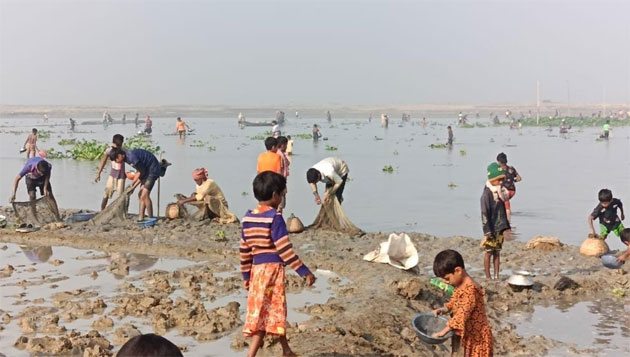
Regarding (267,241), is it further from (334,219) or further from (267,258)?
(334,219)

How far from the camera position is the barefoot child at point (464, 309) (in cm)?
497

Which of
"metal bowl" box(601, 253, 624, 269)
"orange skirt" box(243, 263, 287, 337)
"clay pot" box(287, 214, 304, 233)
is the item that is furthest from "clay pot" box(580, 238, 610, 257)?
"orange skirt" box(243, 263, 287, 337)

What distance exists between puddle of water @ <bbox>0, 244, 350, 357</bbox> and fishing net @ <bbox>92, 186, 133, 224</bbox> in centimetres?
135

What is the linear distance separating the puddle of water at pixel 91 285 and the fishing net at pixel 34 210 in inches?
46.9

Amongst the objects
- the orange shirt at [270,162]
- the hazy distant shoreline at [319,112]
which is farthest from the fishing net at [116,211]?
the hazy distant shoreline at [319,112]

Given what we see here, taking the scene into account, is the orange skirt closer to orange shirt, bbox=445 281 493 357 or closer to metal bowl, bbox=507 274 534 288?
orange shirt, bbox=445 281 493 357

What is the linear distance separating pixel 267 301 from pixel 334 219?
6.80 m

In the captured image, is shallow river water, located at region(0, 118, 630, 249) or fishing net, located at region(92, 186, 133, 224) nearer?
fishing net, located at region(92, 186, 133, 224)

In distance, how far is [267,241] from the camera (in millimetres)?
5832

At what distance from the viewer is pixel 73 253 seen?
11.5 metres

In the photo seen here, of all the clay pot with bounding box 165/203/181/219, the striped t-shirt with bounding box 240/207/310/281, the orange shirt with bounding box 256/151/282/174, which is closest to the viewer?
the striped t-shirt with bounding box 240/207/310/281

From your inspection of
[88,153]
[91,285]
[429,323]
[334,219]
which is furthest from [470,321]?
[88,153]

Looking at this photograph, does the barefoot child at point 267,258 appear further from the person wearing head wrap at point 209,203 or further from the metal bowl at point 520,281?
the person wearing head wrap at point 209,203

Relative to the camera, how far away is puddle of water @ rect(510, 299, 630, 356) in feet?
24.5
